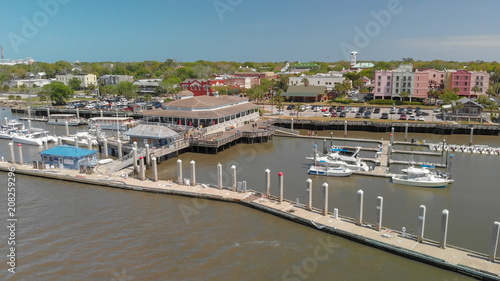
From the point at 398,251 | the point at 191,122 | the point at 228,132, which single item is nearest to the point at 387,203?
the point at 398,251

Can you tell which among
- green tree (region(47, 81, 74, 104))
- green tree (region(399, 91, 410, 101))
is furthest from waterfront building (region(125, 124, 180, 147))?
green tree (region(47, 81, 74, 104))

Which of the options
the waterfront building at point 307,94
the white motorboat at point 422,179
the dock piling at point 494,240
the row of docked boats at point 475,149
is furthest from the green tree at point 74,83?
the dock piling at point 494,240

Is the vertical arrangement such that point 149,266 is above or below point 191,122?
below

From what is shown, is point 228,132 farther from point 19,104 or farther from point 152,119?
point 19,104

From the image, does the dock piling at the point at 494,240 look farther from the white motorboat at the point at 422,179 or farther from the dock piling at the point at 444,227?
the white motorboat at the point at 422,179

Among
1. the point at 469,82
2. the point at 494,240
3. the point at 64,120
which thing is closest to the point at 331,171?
the point at 494,240

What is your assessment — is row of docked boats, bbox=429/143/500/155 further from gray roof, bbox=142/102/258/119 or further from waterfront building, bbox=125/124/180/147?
waterfront building, bbox=125/124/180/147

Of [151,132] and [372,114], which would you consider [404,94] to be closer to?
[372,114]
